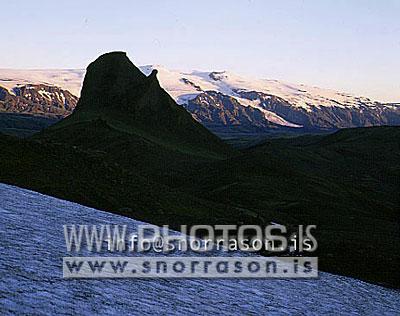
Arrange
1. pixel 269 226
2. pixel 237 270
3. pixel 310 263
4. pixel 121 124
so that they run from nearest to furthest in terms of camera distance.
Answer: pixel 237 270, pixel 310 263, pixel 269 226, pixel 121 124

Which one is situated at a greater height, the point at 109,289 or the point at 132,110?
the point at 132,110

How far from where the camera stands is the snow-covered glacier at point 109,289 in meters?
11.2

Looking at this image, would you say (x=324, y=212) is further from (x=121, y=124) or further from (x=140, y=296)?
(x=121, y=124)

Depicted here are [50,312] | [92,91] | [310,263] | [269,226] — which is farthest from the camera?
[92,91]

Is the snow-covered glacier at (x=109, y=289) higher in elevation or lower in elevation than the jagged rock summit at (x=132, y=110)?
lower

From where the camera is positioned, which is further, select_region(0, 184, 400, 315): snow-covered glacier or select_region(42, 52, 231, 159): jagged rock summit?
select_region(42, 52, 231, 159): jagged rock summit

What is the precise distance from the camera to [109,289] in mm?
13102

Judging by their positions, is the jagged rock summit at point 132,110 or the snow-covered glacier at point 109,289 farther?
the jagged rock summit at point 132,110

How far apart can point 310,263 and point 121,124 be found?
102404mm

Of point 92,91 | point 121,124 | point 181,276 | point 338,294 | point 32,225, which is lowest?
point 338,294

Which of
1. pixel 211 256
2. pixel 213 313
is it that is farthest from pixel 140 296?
pixel 211 256

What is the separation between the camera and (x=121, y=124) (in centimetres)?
12588

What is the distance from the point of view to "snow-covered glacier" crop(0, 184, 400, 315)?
1117 centimetres

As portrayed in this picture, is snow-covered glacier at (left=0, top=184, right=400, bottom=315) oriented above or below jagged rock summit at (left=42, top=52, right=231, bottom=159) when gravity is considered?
below
